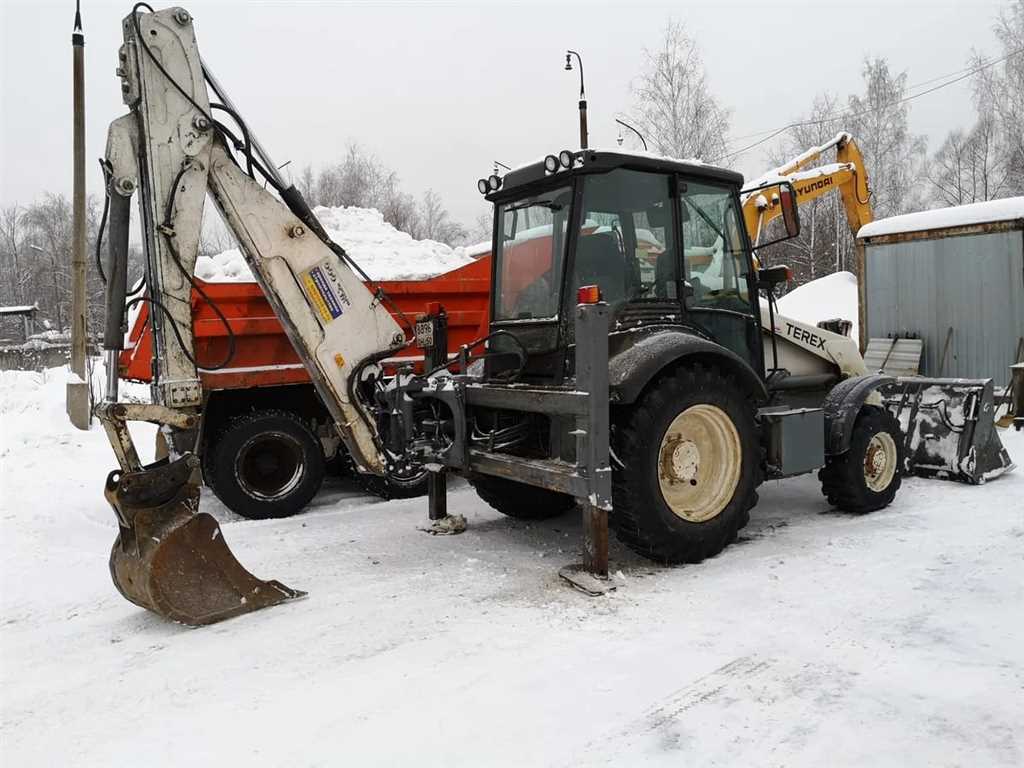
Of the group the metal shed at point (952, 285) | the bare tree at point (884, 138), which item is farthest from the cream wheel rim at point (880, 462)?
the bare tree at point (884, 138)

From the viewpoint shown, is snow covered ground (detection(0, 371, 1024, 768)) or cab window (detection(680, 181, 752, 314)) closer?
snow covered ground (detection(0, 371, 1024, 768))

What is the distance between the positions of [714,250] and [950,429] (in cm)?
302

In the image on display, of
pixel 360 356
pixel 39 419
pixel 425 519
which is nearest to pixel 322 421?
pixel 425 519

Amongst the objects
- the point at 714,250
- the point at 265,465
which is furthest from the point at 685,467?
the point at 265,465

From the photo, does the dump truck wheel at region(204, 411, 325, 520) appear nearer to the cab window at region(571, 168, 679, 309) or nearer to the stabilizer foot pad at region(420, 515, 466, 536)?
the stabilizer foot pad at region(420, 515, 466, 536)

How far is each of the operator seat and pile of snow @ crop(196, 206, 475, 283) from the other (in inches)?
140

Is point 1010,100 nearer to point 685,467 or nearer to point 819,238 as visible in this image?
point 819,238

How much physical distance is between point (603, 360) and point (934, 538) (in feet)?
8.81

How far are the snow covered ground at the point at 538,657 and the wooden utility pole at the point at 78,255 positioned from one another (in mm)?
5645

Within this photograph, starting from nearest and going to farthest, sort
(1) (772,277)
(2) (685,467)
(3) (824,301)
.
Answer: (2) (685,467), (1) (772,277), (3) (824,301)

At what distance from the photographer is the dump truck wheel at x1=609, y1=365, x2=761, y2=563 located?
4.42 metres

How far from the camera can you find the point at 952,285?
35.7ft

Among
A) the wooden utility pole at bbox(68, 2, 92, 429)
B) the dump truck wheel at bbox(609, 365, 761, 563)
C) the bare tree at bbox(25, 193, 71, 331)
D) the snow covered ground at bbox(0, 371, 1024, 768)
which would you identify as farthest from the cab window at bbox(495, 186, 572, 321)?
the bare tree at bbox(25, 193, 71, 331)

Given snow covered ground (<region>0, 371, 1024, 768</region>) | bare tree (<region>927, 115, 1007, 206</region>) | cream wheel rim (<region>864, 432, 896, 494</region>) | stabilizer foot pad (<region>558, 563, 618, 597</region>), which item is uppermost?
bare tree (<region>927, 115, 1007, 206</region>)
